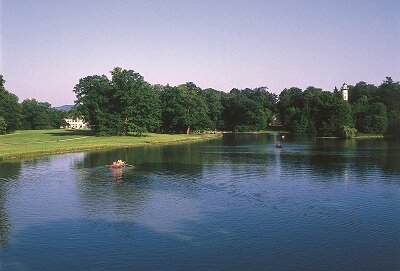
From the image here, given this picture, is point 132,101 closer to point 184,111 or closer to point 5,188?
point 184,111

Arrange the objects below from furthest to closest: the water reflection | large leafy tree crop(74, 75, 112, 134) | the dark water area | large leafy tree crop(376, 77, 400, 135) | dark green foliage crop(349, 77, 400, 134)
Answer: large leafy tree crop(376, 77, 400, 135) → dark green foliage crop(349, 77, 400, 134) → large leafy tree crop(74, 75, 112, 134) → the water reflection → the dark water area

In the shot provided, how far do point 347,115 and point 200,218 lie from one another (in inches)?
5143

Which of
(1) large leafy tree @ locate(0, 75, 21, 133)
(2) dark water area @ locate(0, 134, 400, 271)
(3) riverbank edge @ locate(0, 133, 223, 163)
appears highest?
(1) large leafy tree @ locate(0, 75, 21, 133)

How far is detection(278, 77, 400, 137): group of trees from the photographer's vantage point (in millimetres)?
152375

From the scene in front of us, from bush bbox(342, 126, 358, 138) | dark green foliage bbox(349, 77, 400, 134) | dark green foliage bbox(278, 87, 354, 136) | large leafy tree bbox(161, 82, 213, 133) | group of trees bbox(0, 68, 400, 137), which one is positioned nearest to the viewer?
group of trees bbox(0, 68, 400, 137)

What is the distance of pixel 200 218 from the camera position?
34.2 metres

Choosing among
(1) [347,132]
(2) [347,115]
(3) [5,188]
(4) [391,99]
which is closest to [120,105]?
(1) [347,132]

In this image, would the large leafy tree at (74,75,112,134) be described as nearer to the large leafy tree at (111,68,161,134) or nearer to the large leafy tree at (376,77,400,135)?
the large leafy tree at (111,68,161,134)

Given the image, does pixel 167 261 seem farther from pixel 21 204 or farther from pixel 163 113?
pixel 163 113

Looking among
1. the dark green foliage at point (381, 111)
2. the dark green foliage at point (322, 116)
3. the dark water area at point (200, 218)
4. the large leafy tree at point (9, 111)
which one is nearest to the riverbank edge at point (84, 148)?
the dark water area at point (200, 218)

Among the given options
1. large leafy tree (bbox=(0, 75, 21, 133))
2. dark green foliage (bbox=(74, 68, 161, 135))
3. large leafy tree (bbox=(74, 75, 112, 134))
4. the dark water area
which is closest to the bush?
dark green foliage (bbox=(74, 68, 161, 135))

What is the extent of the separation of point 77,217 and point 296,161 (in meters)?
44.9

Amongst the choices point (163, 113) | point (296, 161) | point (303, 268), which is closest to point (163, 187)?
point (303, 268)

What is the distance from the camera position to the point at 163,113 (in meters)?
150
